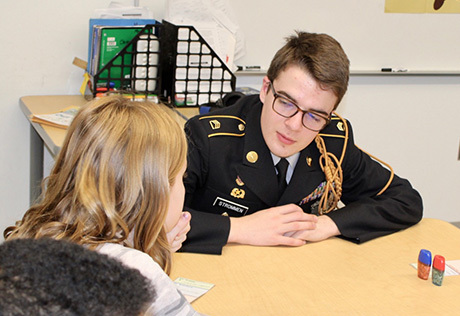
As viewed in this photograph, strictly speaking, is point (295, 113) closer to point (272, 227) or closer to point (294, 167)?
point (294, 167)

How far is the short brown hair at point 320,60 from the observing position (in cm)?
150

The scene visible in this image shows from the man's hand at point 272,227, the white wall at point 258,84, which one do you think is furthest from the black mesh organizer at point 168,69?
the man's hand at point 272,227

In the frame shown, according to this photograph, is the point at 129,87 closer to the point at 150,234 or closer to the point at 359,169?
the point at 359,169

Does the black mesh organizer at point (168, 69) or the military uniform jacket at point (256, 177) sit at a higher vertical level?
the black mesh organizer at point (168, 69)

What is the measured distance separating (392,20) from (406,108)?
1.63 ft

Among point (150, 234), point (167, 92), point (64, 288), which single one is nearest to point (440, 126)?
point (167, 92)

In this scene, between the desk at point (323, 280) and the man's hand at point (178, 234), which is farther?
the man's hand at point (178, 234)

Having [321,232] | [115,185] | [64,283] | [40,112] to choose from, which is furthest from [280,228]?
[40,112]

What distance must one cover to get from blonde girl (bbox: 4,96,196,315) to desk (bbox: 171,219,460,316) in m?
0.20

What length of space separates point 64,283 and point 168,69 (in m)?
1.99

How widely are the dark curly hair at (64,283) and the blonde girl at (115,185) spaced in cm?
46

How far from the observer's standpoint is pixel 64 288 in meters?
0.37

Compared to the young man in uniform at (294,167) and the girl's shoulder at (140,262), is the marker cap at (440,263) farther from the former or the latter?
the girl's shoulder at (140,262)

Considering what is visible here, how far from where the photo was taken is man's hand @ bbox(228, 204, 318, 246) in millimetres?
1356
